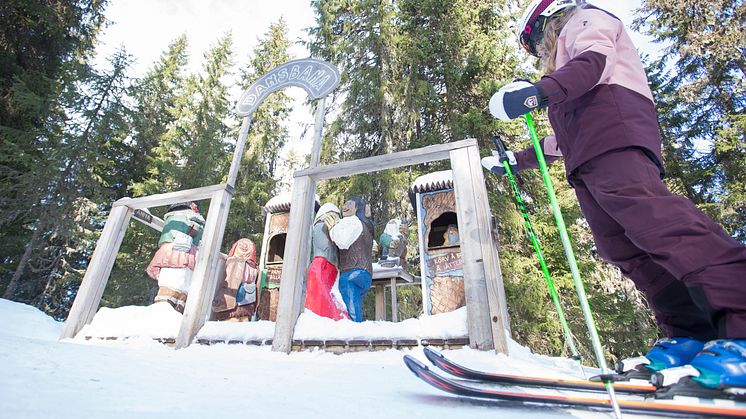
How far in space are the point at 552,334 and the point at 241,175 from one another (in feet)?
39.7

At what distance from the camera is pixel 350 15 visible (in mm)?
12336

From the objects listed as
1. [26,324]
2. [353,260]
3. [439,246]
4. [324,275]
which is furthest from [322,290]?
[26,324]

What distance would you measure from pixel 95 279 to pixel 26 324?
1612 mm

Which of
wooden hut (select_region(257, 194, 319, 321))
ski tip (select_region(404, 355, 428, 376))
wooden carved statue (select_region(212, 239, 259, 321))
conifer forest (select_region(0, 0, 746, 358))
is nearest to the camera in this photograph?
ski tip (select_region(404, 355, 428, 376))

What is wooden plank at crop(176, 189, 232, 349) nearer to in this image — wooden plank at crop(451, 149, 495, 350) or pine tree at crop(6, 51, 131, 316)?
wooden plank at crop(451, 149, 495, 350)

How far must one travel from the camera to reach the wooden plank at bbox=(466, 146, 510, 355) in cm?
252

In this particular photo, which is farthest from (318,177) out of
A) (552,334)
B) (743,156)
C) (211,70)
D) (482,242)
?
(211,70)

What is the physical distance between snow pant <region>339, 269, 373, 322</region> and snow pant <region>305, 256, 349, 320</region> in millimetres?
112

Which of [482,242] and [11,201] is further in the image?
[11,201]

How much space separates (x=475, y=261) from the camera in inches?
108

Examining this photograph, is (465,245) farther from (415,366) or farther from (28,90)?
(28,90)

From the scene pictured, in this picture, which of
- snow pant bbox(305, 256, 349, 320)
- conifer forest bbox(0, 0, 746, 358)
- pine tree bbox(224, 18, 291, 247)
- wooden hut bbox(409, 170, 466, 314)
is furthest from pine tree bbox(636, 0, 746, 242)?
pine tree bbox(224, 18, 291, 247)

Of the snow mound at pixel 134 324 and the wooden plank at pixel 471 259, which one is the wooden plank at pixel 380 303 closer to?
the snow mound at pixel 134 324

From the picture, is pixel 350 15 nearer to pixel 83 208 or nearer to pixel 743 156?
pixel 83 208
